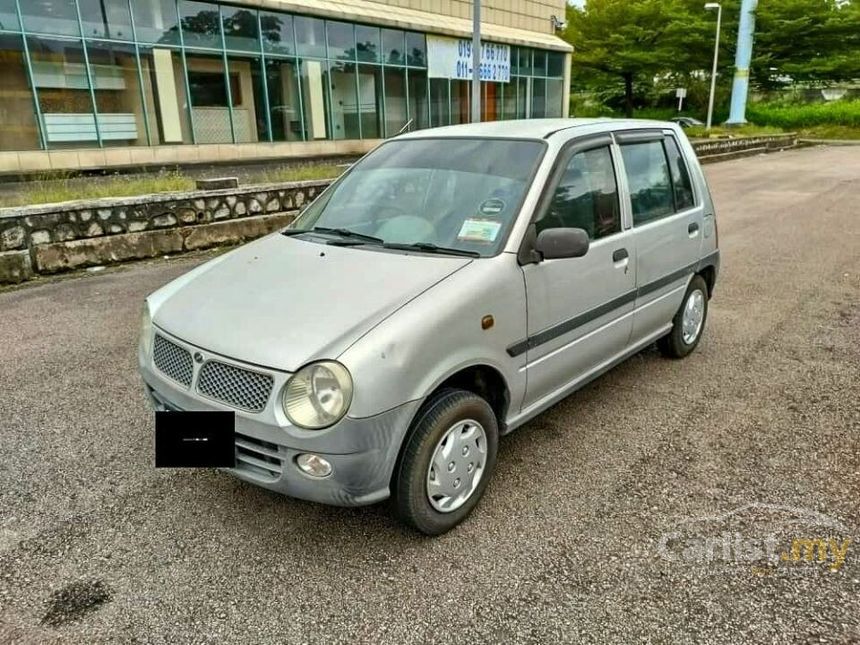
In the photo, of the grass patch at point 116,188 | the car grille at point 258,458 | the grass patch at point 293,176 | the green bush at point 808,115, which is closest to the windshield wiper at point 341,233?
the car grille at point 258,458

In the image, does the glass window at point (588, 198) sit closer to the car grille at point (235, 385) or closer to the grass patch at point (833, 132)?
the car grille at point (235, 385)

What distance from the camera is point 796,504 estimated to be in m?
3.09

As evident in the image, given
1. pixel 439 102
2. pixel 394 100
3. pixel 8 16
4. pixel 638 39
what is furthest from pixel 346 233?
pixel 638 39

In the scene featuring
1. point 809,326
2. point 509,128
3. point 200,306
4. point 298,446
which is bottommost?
point 809,326

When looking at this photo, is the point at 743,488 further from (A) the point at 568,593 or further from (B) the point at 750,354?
(B) the point at 750,354

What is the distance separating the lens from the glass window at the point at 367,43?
2245cm

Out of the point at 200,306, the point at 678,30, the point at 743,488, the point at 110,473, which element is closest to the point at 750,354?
the point at 743,488

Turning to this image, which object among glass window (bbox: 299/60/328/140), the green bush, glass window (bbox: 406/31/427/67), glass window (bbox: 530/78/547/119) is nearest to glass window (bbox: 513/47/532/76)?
glass window (bbox: 530/78/547/119)

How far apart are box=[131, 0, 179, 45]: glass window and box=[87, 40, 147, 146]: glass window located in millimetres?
616

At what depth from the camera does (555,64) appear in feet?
104

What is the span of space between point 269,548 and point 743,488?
7.75 feet

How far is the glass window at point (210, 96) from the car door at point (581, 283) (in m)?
17.8

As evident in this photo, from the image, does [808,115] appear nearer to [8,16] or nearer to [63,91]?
[63,91]

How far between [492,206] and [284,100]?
1955 centimetres
